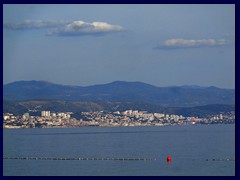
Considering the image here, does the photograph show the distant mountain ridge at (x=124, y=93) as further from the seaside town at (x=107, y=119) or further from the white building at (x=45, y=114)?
the white building at (x=45, y=114)

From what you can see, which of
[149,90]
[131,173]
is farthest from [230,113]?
[131,173]

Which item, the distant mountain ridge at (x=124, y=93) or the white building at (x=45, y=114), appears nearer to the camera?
the white building at (x=45, y=114)

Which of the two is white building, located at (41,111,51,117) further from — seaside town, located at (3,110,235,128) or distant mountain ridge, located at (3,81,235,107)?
distant mountain ridge, located at (3,81,235,107)

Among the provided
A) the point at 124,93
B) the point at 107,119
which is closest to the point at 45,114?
the point at 107,119

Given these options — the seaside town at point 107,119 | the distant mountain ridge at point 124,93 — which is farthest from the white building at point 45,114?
the distant mountain ridge at point 124,93

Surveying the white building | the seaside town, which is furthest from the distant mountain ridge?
the white building
